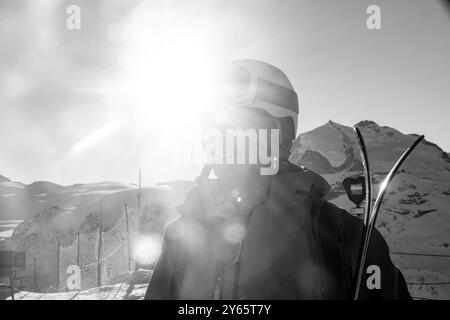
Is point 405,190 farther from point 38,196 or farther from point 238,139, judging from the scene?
point 38,196

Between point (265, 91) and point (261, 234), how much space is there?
799 millimetres

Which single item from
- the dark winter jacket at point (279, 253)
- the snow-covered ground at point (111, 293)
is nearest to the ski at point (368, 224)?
the dark winter jacket at point (279, 253)

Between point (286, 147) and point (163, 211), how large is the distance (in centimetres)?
10722

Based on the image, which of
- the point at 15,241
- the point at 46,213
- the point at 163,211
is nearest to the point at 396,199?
the point at 163,211

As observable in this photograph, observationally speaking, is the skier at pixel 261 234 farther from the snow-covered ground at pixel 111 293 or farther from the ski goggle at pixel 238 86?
the snow-covered ground at pixel 111 293

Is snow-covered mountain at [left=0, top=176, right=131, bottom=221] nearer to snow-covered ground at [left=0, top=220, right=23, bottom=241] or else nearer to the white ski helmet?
snow-covered ground at [left=0, top=220, right=23, bottom=241]

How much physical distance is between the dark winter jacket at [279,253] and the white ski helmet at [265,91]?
1.21ft

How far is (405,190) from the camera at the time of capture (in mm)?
48219

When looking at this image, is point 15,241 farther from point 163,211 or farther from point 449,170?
point 449,170

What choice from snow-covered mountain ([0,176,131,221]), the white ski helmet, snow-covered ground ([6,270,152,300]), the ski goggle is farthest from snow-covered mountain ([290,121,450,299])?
snow-covered mountain ([0,176,131,221])

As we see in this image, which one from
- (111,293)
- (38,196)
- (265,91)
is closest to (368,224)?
(265,91)

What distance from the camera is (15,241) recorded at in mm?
125188

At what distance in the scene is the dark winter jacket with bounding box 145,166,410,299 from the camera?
4.58ft
